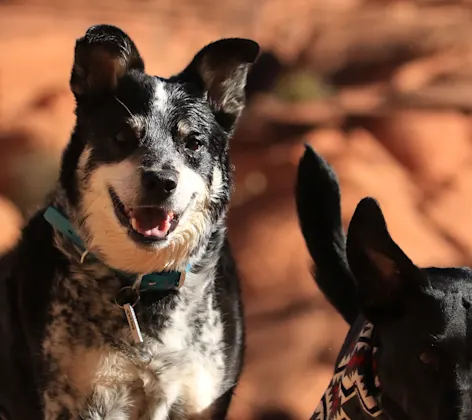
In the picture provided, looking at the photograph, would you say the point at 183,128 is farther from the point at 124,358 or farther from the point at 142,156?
the point at 124,358

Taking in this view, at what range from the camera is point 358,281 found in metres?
1.96

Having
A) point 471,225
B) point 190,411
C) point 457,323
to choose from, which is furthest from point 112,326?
point 471,225

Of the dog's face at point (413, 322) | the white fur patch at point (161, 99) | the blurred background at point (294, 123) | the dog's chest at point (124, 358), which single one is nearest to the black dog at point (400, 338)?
the dog's face at point (413, 322)

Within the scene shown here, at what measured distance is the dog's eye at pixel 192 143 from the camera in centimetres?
212

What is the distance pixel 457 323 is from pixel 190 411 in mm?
881

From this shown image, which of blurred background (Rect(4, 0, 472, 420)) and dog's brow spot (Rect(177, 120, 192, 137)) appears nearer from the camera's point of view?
dog's brow spot (Rect(177, 120, 192, 137))

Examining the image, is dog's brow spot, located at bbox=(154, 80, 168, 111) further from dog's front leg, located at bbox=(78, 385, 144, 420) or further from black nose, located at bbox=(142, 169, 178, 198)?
dog's front leg, located at bbox=(78, 385, 144, 420)

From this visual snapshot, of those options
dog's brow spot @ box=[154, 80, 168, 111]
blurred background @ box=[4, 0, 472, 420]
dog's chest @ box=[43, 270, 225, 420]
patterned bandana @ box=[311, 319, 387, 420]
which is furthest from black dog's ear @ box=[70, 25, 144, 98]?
blurred background @ box=[4, 0, 472, 420]

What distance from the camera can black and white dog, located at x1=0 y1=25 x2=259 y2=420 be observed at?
80.2 inches

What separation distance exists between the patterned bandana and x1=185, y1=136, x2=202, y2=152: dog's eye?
0.72 metres

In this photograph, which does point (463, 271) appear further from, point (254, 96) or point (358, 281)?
point (254, 96)

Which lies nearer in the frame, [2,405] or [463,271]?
[463,271]

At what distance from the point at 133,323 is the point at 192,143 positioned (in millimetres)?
553

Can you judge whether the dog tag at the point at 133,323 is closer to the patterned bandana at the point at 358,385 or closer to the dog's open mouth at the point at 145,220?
the dog's open mouth at the point at 145,220
